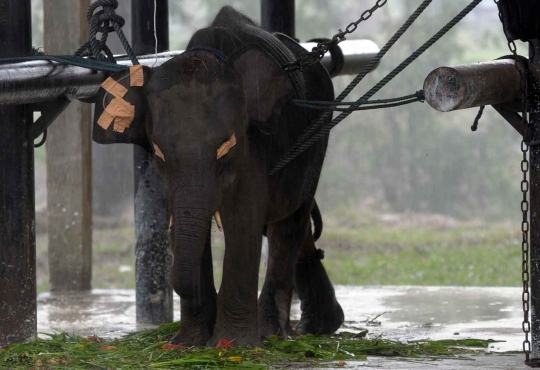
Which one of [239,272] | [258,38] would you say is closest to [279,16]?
[258,38]

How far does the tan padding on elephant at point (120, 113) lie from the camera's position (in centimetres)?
578

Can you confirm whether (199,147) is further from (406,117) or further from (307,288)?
(406,117)

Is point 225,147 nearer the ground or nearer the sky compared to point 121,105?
nearer the ground

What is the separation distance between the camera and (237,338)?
19.5ft

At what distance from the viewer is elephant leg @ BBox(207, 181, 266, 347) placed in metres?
5.99

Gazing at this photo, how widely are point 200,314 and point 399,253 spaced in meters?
9.66

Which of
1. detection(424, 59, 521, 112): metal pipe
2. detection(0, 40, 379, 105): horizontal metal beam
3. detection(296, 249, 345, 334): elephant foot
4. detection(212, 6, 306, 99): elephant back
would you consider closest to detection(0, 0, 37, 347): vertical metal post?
detection(0, 40, 379, 105): horizontal metal beam

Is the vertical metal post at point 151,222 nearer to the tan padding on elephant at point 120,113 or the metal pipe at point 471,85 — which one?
the tan padding on elephant at point 120,113

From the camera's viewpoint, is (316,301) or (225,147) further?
(316,301)

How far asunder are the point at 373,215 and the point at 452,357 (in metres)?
13.3

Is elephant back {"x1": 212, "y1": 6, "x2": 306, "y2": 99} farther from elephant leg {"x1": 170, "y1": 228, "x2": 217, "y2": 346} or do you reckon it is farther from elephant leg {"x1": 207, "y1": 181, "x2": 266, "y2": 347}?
elephant leg {"x1": 170, "y1": 228, "x2": 217, "y2": 346}

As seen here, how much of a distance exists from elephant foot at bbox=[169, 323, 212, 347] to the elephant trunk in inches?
28.1

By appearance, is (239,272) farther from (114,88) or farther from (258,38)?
(258,38)

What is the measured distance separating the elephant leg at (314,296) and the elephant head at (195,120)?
163cm
